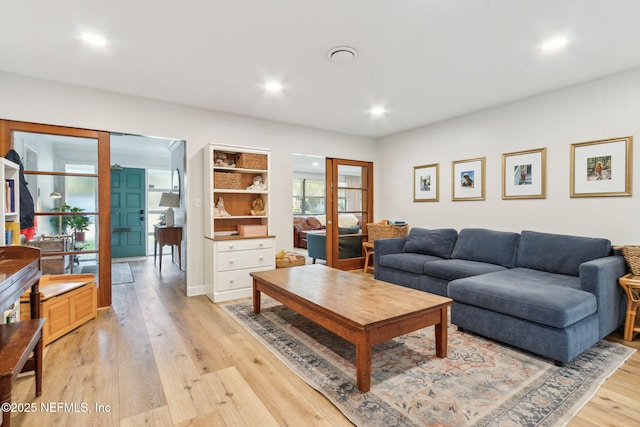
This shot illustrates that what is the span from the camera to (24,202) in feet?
9.55

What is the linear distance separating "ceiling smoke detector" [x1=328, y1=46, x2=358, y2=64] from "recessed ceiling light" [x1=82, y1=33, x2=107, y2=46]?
1.78 m

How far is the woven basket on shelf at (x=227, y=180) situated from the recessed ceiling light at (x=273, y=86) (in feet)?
4.01

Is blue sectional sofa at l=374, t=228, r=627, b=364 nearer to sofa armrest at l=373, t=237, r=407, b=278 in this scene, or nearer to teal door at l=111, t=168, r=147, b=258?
sofa armrest at l=373, t=237, r=407, b=278

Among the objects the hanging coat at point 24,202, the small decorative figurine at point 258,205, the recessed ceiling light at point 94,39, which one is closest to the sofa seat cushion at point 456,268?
the small decorative figurine at point 258,205

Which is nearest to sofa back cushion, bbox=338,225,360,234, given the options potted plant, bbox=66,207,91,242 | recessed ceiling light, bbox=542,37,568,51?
potted plant, bbox=66,207,91,242

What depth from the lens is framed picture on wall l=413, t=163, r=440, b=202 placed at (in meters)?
4.82

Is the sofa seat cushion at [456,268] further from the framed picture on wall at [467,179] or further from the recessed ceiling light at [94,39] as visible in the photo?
the recessed ceiling light at [94,39]

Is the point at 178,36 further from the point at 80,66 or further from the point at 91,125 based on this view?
the point at 91,125

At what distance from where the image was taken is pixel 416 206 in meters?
5.14

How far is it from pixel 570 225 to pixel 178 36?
13.7 feet

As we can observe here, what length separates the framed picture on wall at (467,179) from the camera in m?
Result: 4.24

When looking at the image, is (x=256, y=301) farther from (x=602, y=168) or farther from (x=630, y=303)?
(x=602, y=168)

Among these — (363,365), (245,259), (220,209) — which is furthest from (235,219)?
(363,365)

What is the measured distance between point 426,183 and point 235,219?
2.98 metres
